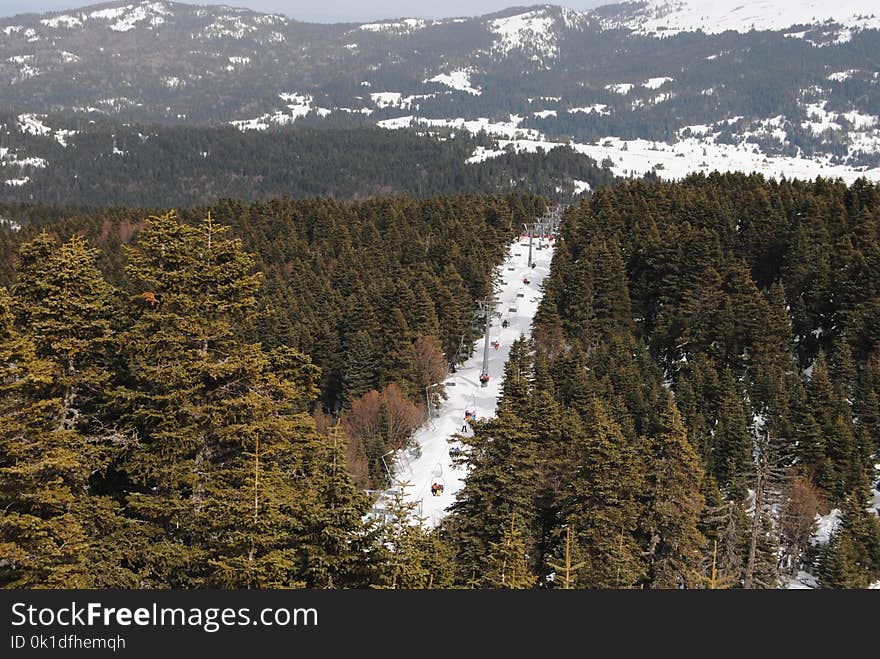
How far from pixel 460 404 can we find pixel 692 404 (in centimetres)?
2966

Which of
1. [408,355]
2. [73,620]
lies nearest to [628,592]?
[73,620]

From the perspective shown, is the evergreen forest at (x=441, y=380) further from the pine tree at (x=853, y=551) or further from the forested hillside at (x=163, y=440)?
the pine tree at (x=853, y=551)

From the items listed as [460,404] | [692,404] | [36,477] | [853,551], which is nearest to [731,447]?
[692,404]

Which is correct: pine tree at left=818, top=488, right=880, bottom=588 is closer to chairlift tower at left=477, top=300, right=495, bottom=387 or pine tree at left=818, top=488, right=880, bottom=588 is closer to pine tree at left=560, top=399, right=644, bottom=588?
pine tree at left=560, top=399, right=644, bottom=588

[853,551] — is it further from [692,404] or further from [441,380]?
[441,380]

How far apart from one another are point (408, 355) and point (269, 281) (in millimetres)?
A: 36807

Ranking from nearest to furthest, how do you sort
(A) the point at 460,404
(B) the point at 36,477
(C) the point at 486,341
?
(B) the point at 36,477, (A) the point at 460,404, (C) the point at 486,341

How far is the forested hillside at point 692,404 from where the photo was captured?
35.1 meters

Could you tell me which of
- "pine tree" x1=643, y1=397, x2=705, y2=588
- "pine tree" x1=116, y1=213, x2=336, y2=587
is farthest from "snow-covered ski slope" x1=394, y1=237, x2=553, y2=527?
"pine tree" x1=116, y1=213, x2=336, y2=587

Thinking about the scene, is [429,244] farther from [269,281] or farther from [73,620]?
[73,620]

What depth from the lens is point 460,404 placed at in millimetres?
86875

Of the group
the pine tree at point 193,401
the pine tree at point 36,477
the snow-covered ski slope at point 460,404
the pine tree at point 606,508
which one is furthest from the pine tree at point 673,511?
the pine tree at point 36,477

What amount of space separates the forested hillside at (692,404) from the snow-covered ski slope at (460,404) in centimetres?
624

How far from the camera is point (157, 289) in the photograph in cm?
2220
